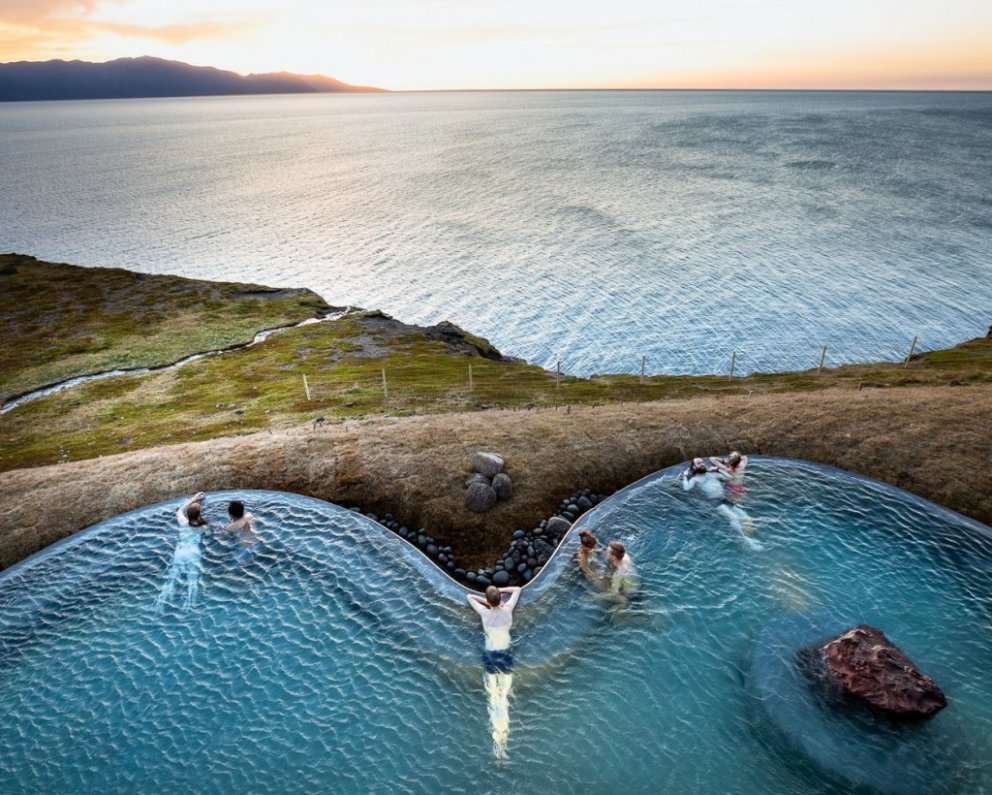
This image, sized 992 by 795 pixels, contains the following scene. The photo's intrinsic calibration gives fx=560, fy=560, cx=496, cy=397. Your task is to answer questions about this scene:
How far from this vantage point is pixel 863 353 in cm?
7081

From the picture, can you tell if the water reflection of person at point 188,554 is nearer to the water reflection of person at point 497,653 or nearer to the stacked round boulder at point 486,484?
the water reflection of person at point 497,653

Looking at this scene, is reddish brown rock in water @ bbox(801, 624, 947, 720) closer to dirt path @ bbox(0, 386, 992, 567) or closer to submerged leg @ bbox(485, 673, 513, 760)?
submerged leg @ bbox(485, 673, 513, 760)

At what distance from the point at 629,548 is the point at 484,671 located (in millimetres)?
8806

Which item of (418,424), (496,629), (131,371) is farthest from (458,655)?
(131,371)

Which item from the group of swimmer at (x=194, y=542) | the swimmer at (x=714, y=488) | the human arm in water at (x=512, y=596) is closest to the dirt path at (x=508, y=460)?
the swimmer at (x=714, y=488)

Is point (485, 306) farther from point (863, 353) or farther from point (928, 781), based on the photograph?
point (928, 781)

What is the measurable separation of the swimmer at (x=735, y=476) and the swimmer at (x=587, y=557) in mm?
8812

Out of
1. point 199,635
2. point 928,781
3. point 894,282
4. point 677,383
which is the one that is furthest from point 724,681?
point 894,282

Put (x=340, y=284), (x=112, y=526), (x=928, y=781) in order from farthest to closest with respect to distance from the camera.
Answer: (x=340, y=284) → (x=112, y=526) → (x=928, y=781)

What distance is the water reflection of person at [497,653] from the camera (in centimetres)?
1859

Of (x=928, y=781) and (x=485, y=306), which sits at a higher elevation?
(x=928, y=781)

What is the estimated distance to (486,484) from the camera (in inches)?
1174

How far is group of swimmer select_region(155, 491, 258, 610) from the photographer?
24.5 m

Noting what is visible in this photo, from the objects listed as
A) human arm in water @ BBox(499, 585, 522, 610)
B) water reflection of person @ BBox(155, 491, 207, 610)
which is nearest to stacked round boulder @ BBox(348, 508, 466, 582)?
human arm in water @ BBox(499, 585, 522, 610)
